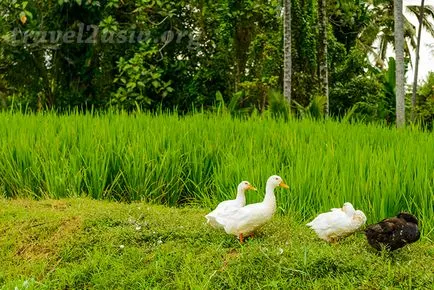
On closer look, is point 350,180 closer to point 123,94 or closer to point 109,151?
point 109,151

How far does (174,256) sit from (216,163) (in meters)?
1.59

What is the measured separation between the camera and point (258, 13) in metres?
12.1

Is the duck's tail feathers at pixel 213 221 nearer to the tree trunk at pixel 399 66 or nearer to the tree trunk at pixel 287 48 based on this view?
the tree trunk at pixel 399 66

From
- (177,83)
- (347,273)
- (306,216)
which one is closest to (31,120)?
(306,216)

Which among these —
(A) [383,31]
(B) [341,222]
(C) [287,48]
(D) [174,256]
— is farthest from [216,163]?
(A) [383,31]

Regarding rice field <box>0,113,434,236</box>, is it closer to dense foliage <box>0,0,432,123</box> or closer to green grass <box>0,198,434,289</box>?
green grass <box>0,198,434,289</box>

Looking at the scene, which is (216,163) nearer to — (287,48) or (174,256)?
(174,256)

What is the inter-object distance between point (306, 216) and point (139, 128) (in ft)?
6.58

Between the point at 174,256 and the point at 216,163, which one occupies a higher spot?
the point at 216,163

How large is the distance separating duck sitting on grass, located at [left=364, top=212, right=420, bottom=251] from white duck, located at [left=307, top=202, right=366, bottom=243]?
0.32 ft

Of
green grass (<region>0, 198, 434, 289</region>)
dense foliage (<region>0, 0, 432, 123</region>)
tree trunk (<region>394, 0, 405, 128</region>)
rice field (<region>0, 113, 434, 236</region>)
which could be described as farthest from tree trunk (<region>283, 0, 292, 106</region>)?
green grass (<region>0, 198, 434, 289</region>)

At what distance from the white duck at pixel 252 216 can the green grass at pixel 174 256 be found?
10cm

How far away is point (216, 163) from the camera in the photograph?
4852 mm

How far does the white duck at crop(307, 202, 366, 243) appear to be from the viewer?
10.3 feet
